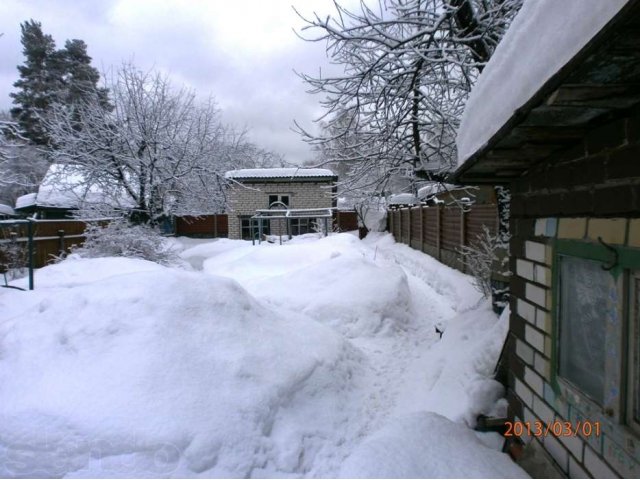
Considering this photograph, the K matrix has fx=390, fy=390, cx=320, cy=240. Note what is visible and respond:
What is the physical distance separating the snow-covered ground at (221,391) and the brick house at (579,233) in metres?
0.64

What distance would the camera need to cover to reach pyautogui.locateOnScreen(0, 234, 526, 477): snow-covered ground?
8.94 ft

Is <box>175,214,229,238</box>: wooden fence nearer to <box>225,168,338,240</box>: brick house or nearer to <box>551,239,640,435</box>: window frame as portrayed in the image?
<box>225,168,338,240</box>: brick house

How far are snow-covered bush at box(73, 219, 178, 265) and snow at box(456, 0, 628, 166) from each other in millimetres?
10411

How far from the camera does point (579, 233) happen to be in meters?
2.20

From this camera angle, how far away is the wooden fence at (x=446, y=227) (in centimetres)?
897

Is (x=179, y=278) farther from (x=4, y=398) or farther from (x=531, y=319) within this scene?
(x=531, y=319)

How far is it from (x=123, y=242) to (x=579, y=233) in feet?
36.5

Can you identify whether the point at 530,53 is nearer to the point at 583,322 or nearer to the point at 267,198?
the point at 583,322

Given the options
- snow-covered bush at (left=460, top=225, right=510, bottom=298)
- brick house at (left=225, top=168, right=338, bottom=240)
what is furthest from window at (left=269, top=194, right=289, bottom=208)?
snow-covered bush at (left=460, top=225, right=510, bottom=298)

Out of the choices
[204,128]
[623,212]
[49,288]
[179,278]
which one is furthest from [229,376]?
[204,128]

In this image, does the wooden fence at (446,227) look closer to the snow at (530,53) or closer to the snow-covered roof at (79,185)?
the snow at (530,53)

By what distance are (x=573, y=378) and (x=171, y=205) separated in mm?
13024
